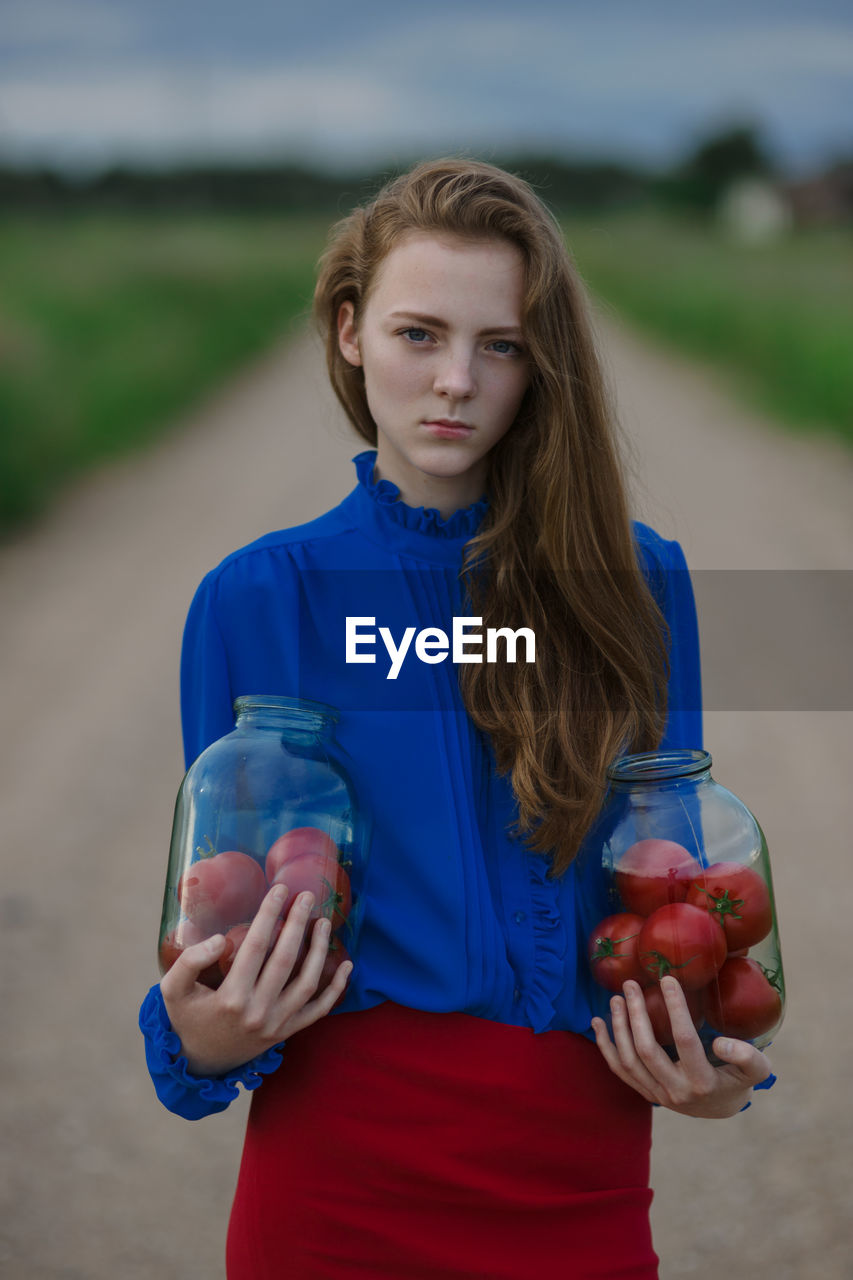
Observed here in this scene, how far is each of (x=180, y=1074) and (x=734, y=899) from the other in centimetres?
75

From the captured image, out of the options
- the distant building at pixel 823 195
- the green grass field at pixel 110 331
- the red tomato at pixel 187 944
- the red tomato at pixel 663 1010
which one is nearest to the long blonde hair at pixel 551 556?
the red tomato at pixel 663 1010

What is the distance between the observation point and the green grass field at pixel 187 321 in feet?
42.4

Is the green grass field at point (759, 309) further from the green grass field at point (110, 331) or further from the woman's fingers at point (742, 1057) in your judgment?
the green grass field at point (110, 331)

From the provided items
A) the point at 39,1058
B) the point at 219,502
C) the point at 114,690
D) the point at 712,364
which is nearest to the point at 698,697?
the point at 39,1058

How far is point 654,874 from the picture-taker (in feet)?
5.63

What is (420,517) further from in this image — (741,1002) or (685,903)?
(741,1002)

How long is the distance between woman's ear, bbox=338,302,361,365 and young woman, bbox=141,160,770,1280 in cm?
7

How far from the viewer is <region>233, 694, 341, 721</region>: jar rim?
1751 millimetres

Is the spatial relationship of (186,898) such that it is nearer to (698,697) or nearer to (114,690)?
(698,697)

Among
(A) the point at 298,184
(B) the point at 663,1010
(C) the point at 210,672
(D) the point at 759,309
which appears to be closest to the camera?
(B) the point at 663,1010

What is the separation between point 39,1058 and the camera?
428 cm

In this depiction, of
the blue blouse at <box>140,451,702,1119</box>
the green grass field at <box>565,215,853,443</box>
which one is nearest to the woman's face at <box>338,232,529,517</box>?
the blue blouse at <box>140,451,702,1119</box>

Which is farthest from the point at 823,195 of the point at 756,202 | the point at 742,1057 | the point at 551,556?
the point at 742,1057

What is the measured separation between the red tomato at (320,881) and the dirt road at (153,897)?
102 centimetres
